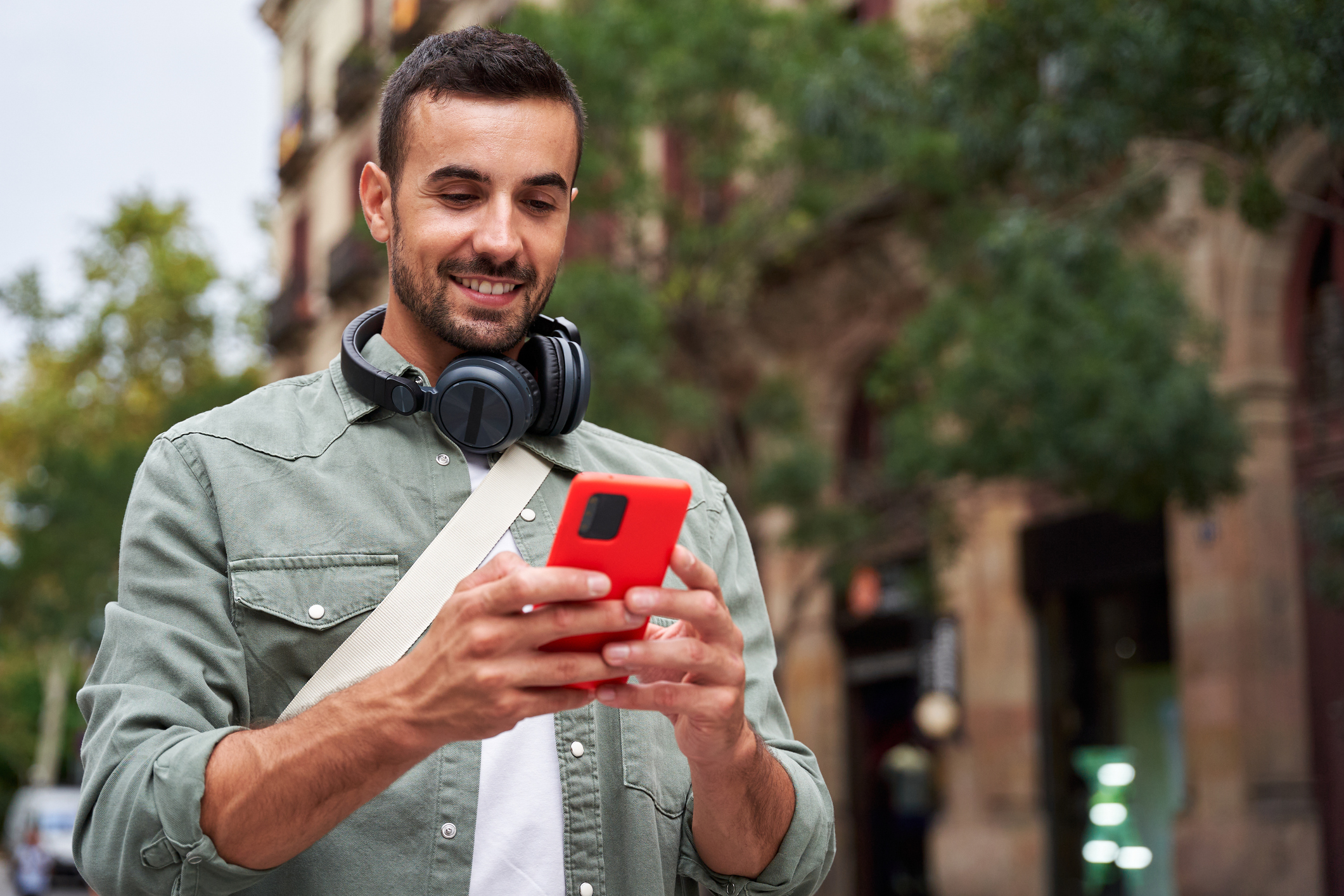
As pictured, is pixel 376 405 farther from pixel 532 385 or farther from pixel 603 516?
pixel 603 516

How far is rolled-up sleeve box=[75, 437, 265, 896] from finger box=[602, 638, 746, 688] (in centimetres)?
47

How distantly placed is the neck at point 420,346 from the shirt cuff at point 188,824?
0.70 m

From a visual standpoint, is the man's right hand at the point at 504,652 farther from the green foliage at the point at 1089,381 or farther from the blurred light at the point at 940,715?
the blurred light at the point at 940,715

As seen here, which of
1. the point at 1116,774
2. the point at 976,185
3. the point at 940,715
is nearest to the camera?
the point at 976,185

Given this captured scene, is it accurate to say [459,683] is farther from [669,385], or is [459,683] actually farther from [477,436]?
[669,385]

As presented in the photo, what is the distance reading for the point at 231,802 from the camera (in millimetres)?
1573

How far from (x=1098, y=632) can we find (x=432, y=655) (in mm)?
13305

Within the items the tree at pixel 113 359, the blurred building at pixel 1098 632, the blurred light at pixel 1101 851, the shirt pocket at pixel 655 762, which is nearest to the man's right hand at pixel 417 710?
the shirt pocket at pixel 655 762

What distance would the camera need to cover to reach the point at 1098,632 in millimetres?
13961

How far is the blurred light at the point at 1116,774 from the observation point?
1314cm

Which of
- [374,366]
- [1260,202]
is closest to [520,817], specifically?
[374,366]

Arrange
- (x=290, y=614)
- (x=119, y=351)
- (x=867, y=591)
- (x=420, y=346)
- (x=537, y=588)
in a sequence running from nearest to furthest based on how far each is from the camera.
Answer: (x=537, y=588), (x=290, y=614), (x=420, y=346), (x=867, y=591), (x=119, y=351)

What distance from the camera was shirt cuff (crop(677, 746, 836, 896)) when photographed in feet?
6.29

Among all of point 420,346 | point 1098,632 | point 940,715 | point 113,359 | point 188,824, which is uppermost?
point 113,359
